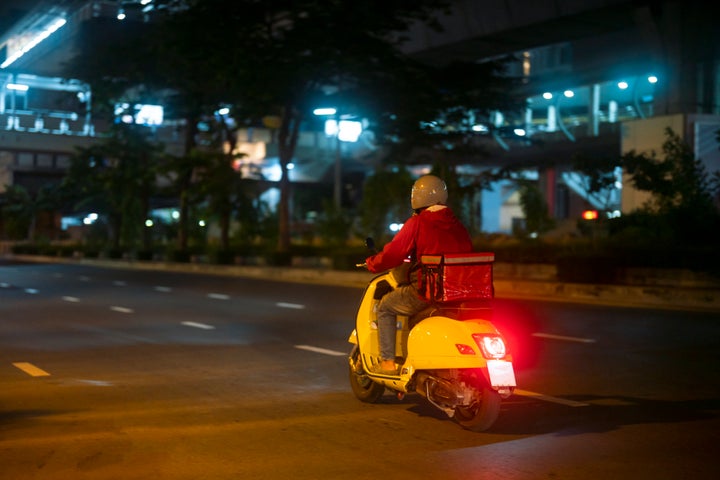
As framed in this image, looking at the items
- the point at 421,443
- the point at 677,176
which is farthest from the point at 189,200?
the point at 421,443

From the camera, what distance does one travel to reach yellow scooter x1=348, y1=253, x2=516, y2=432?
739cm

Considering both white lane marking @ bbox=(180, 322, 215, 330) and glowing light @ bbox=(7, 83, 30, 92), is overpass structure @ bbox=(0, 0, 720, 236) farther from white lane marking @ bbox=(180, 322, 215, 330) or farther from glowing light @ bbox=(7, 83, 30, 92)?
white lane marking @ bbox=(180, 322, 215, 330)

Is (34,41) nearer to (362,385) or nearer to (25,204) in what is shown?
(25,204)

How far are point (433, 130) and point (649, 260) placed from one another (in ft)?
46.4

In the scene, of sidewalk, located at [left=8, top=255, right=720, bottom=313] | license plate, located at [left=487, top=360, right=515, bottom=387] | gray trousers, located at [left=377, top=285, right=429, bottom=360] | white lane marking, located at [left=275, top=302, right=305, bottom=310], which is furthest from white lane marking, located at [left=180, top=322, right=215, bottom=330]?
license plate, located at [left=487, top=360, right=515, bottom=387]

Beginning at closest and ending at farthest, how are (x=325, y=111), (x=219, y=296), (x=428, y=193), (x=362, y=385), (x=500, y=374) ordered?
(x=500, y=374)
(x=428, y=193)
(x=362, y=385)
(x=219, y=296)
(x=325, y=111)

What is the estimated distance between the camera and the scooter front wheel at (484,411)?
747 cm

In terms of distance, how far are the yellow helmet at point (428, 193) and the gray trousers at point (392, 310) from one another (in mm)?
681

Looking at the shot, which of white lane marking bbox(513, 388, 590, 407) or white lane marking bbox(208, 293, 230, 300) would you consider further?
white lane marking bbox(208, 293, 230, 300)

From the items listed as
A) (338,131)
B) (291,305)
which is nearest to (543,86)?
(338,131)

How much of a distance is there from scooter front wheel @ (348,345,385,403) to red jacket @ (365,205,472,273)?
1.24 metres

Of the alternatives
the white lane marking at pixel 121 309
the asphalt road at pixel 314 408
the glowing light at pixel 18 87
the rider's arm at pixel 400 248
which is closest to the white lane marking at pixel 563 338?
the asphalt road at pixel 314 408

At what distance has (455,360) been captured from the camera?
7441 mm

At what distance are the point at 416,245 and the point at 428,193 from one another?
1.44 feet
